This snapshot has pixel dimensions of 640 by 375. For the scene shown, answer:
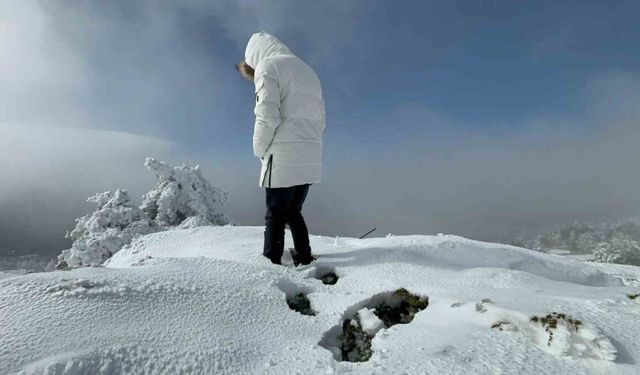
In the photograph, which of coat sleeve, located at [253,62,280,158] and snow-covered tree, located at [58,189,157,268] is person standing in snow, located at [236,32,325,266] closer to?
coat sleeve, located at [253,62,280,158]

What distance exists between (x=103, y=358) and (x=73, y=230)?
56.0 feet

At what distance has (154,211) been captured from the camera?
58.7 feet

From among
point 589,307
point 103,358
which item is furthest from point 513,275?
point 103,358

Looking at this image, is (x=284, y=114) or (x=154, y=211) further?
(x=154, y=211)

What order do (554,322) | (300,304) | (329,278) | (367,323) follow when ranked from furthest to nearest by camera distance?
(329,278) → (300,304) → (367,323) → (554,322)

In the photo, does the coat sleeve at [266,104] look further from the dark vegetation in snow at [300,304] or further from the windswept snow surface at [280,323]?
the dark vegetation in snow at [300,304]

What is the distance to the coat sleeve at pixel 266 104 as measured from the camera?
170 inches

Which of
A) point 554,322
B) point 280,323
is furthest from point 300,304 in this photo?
point 554,322

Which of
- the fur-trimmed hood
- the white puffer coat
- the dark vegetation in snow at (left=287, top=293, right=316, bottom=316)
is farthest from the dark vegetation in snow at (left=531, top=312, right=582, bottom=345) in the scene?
the fur-trimmed hood

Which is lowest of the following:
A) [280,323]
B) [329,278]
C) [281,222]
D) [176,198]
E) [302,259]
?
[280,323]

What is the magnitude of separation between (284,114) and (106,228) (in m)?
14.5

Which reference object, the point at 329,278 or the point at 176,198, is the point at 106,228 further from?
the point at 329,278

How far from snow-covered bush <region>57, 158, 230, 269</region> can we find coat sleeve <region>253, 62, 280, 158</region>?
471 inches

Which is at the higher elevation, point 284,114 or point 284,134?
point 284,114
